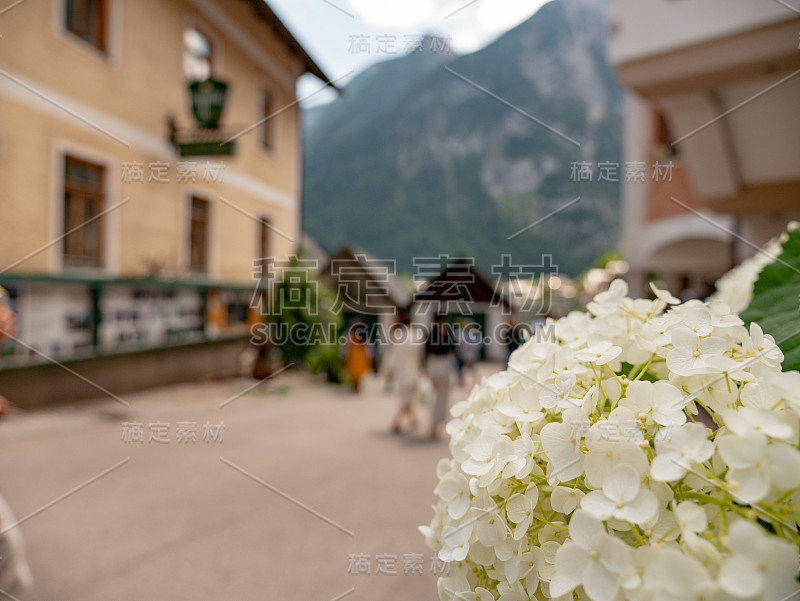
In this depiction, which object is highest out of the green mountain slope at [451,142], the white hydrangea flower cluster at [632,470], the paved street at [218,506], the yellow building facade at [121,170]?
the green mountain slope at [451,142]

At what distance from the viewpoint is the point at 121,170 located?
413 centimetres

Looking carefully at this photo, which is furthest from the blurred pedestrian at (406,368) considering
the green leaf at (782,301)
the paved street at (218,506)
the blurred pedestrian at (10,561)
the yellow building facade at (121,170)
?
the green leaf at (782,301)

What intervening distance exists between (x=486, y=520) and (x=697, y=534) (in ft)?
0.63

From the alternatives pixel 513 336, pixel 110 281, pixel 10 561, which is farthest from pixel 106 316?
pixel 513 336

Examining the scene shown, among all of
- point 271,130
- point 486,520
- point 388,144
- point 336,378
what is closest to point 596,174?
point 486,520

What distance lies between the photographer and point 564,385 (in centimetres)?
52

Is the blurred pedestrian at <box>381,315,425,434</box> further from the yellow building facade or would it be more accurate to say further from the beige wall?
the beige wall

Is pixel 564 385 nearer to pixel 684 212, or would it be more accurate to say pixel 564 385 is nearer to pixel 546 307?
pixel 546 307

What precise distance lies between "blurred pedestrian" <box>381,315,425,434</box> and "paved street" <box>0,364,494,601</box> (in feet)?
1.01

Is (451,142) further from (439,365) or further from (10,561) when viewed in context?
(10,561)

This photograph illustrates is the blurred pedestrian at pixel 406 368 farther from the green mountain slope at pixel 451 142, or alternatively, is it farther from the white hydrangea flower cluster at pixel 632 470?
the green mountain slope at pixel 451 142

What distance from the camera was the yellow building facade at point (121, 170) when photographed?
4.89 metres

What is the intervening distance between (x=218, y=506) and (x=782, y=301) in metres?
3.03

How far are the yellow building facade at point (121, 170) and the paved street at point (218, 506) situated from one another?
1.39m
